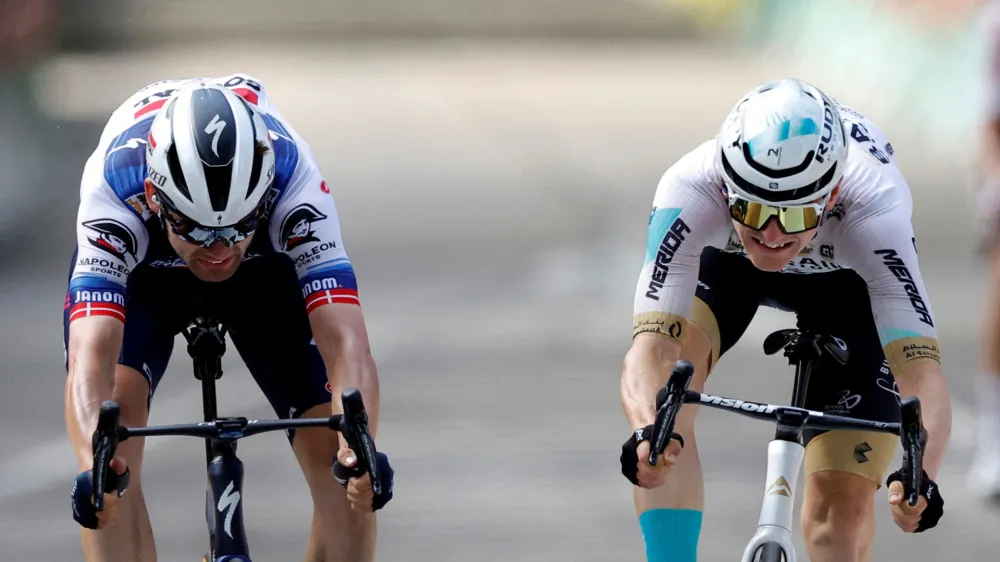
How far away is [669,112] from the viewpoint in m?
17.4

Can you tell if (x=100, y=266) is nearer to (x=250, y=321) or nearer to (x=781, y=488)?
(x=250, y=321)

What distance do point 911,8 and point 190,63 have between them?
781cm

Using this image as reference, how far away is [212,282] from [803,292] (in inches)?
69.9

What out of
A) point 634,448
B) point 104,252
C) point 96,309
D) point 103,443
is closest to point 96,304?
point 96,309

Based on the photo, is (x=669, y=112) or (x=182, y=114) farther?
(x=669, y=112)

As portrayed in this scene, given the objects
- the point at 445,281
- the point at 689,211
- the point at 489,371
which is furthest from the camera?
the point at 445,281

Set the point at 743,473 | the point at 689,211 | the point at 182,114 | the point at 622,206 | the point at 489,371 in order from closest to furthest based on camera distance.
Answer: the point at 182,114 → the point at 689,211 → the point at 743,473 → the point at 489,371 → the point at 622,206

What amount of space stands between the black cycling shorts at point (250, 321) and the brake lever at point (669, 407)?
1250 millimetres

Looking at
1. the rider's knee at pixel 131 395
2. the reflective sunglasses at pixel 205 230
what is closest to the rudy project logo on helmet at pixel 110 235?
the reflective sunglasses at pixel 205 230

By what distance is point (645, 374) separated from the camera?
4.98 meters

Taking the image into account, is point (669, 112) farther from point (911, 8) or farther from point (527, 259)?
point (527, 259)

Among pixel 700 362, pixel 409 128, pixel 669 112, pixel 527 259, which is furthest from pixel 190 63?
pixel 700 362

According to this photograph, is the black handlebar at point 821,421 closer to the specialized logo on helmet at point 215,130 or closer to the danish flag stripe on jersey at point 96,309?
the specialized logo on helmet at point 215,130

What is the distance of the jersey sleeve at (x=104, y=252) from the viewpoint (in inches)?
189
